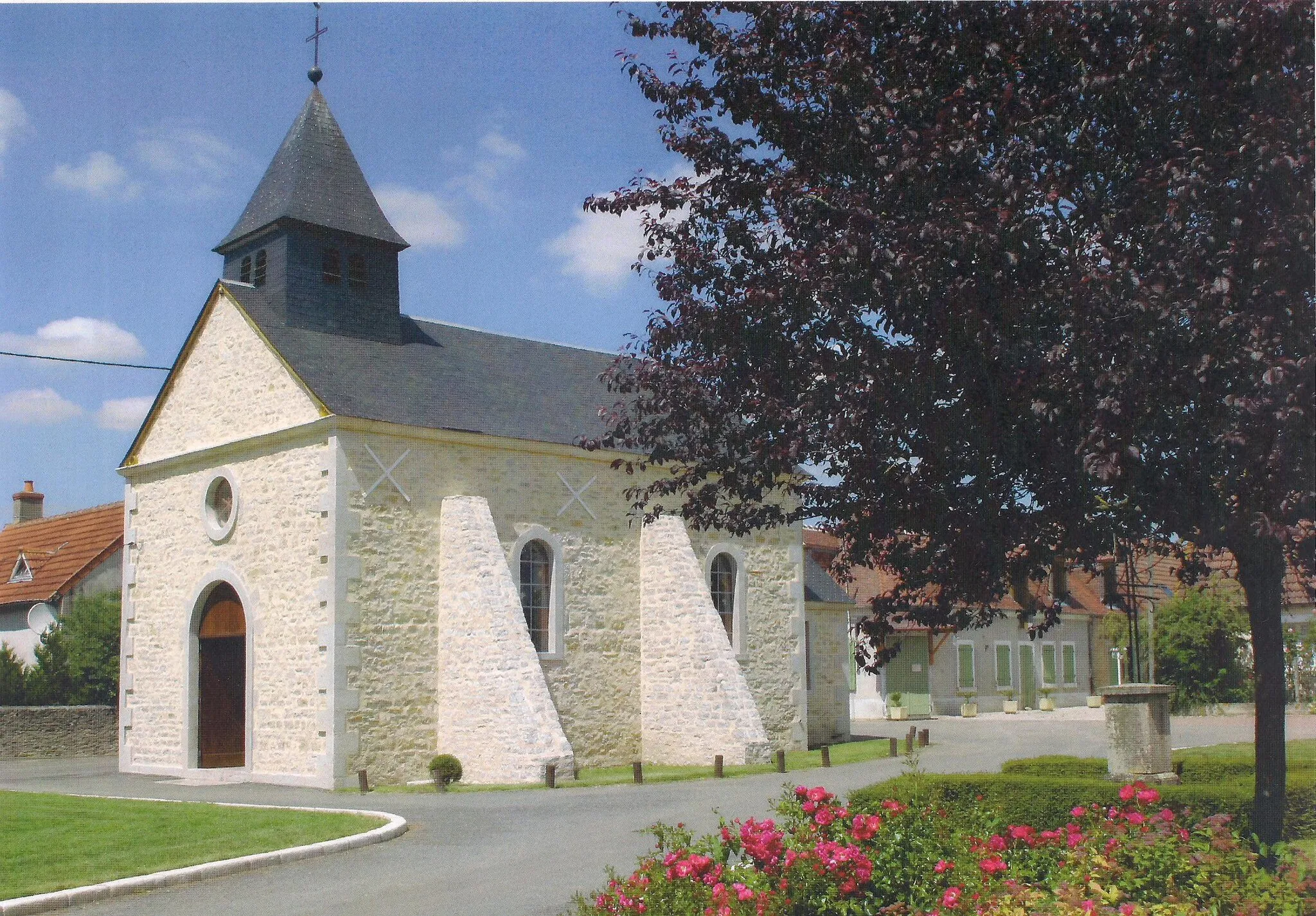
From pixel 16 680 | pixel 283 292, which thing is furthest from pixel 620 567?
pixel 16 680

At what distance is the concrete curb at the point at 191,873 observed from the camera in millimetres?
8484

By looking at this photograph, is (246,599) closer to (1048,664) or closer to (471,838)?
(471,838)

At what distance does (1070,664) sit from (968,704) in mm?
7621

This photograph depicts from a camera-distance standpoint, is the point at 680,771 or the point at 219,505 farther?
the point at 219,505

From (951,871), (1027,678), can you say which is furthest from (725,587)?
(1027,678)

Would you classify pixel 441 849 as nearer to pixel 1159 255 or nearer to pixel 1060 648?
pixel 1159 255

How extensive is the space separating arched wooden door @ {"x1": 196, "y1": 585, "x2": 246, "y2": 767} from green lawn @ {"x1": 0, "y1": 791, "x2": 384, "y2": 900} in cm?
521

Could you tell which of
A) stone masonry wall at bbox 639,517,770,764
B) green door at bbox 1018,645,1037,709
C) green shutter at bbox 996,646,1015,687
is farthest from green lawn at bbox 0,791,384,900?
green door at bbox 1018,645,1037,709

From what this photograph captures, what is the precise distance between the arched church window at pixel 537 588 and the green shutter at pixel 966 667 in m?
20.6

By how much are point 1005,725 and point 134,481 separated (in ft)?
68.9

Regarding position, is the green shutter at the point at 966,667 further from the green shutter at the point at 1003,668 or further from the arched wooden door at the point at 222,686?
the arched wooden door at the point at 222,686

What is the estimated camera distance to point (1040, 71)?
729 cm

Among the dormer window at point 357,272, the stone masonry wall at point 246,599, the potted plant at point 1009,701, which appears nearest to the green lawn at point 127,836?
the stone masonry wall at point 246,599

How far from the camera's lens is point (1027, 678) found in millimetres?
40156
